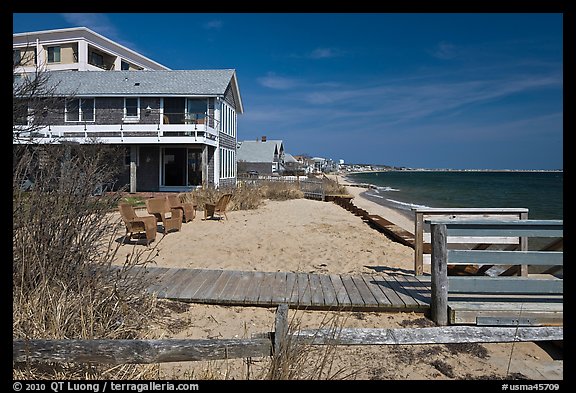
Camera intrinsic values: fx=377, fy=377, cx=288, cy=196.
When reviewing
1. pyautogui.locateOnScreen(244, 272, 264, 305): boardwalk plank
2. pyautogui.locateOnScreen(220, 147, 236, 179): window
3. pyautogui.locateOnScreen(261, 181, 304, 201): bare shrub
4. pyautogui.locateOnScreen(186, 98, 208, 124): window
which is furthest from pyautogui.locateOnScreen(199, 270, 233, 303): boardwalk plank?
pyautogui.locateOnScreen(220, 147, 236, 179): window

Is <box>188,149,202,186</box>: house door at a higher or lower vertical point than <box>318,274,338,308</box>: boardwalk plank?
higher

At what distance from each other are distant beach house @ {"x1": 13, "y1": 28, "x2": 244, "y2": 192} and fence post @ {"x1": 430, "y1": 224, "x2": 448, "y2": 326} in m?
18.9

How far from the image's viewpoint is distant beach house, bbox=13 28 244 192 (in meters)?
22.2

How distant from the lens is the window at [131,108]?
23.9 m

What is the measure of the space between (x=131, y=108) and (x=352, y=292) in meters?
22.6

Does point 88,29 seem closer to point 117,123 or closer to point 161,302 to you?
point 117,123

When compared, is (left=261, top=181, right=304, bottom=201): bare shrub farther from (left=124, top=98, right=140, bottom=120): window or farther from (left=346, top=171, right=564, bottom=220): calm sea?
(left=124, top=98, right=140, bottom=120): window

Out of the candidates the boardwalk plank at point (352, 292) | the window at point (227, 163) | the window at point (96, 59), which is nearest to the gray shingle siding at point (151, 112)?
the window at point (227, 163)

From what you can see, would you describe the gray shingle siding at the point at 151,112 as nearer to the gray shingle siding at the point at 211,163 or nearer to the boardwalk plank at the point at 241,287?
the gray shingle siding at the point at 211,163

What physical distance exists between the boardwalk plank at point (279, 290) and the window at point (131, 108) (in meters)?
20.9

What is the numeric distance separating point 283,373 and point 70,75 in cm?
3038

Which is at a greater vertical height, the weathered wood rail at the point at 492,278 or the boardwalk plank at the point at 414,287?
the weathered wood rail at the point at 492,278

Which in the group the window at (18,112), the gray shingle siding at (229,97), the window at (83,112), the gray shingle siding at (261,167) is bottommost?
the window at (18,112)
